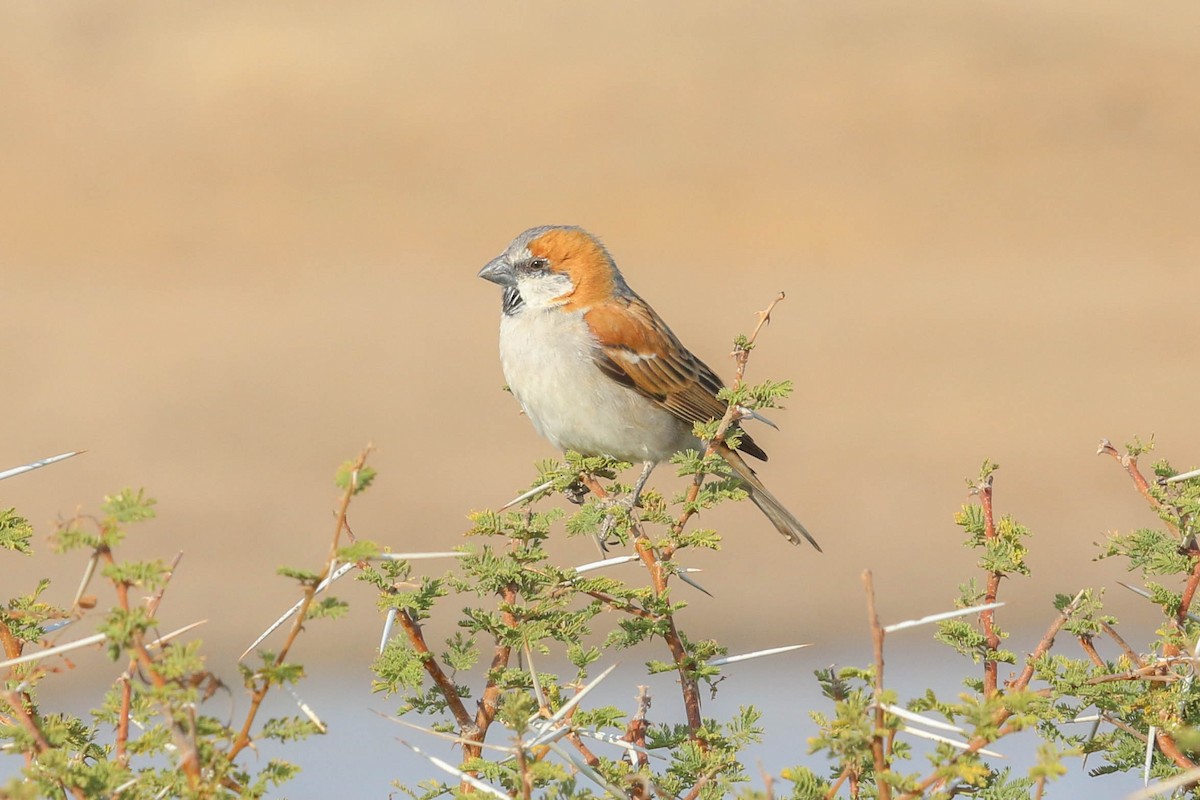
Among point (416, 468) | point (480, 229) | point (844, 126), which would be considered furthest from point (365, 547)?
point (844, 126)

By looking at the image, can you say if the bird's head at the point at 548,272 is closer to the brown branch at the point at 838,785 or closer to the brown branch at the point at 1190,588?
the brown branch at the point at 1190,588

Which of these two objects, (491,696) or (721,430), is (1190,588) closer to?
(721,430)

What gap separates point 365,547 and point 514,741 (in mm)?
353

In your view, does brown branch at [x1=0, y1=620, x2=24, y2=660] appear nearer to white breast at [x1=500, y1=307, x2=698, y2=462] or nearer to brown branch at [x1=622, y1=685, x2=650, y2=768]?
brown branch at [x1=622, y1=685, x2=650, y2=768]

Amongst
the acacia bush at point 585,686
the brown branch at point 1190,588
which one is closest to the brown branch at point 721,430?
the acacia bush at point 585,686

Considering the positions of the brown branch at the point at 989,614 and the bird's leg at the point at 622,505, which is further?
the bird's leg at the point at 622,505

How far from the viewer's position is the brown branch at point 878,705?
7.02ft

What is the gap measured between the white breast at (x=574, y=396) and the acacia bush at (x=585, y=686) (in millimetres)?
2689

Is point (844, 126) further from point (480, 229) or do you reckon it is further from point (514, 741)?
point (514, 741)

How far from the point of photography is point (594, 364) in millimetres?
6387

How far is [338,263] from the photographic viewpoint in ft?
62.5

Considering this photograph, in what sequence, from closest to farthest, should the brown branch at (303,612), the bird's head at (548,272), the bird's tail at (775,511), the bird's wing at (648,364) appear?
1. the brown branch at (303,612)
2. the bird's tail at (775,511)
3. the bird's wing at (648,364)
4. the bird's head at (548,272)

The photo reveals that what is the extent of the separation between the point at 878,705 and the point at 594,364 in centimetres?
419

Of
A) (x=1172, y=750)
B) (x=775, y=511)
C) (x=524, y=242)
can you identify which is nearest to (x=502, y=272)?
(x=524, y=242)
